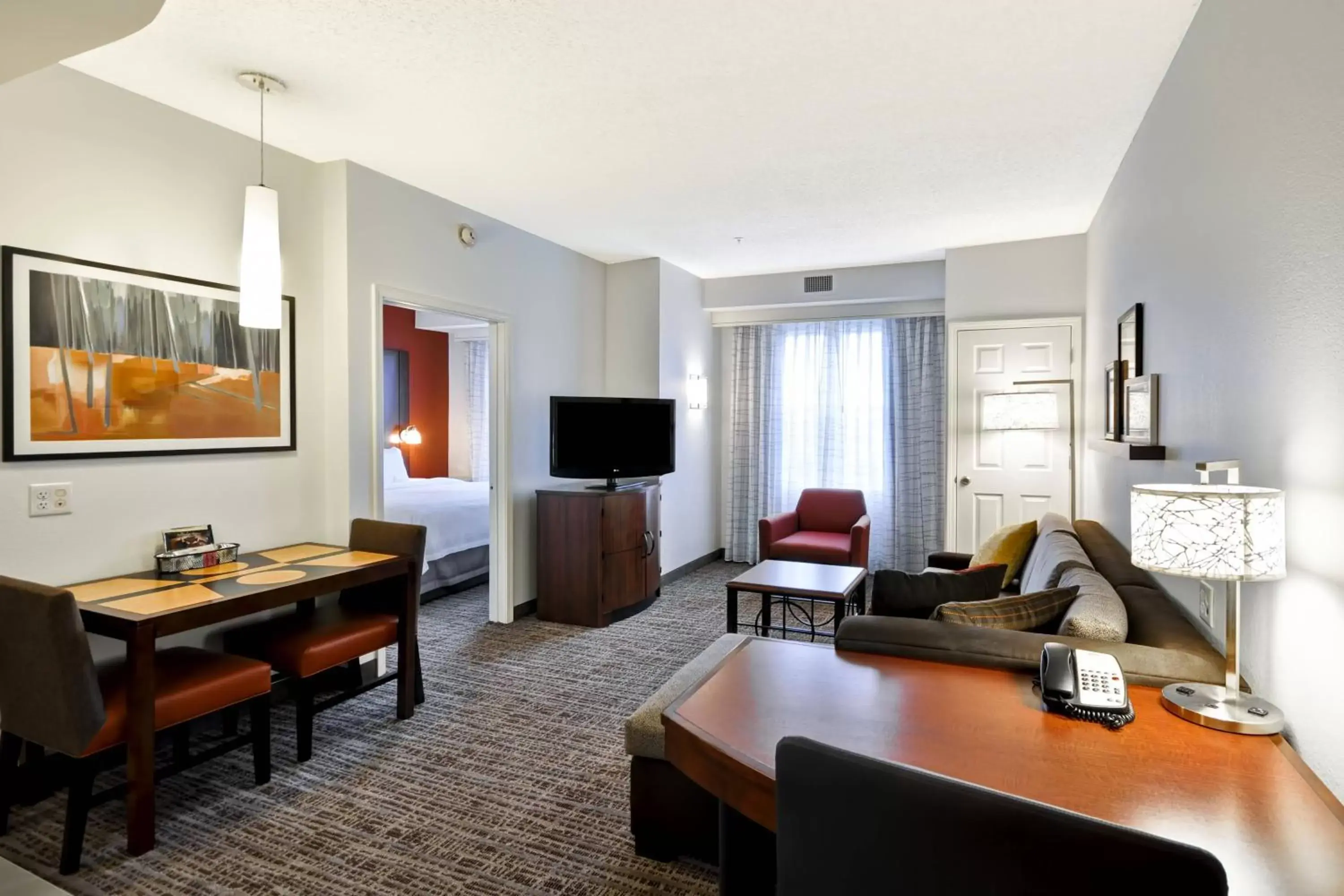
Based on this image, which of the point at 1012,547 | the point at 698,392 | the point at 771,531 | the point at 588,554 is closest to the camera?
the point at 1012,547

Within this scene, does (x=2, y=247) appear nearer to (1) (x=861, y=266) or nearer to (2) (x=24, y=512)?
(2) (x=24, y=512)

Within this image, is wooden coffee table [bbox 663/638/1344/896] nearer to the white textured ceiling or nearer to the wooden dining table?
the wooden dining table

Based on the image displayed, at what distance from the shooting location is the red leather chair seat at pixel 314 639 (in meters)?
2.78

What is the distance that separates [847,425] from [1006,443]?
4.99ft

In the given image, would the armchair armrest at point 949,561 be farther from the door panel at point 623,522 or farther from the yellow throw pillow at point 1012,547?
the door panel at point 623,522

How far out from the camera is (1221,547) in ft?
4.36

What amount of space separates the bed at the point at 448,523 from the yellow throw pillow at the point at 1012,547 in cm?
312

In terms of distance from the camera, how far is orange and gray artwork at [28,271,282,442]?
2.52m

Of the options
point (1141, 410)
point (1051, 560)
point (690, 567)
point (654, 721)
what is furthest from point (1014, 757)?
point (690, 567)

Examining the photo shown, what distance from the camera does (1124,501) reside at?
123 inches

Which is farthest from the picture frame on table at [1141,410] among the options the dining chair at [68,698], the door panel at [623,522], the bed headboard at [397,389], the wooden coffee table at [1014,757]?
the bed headboard at [397,389]

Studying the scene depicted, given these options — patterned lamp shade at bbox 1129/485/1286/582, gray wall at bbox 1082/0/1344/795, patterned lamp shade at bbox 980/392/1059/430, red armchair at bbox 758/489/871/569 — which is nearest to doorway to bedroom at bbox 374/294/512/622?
red armchair at bbox 758/489/871/569

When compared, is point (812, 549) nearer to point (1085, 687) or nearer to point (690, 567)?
point (690, 567)

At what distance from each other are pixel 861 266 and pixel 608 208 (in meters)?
2.47
